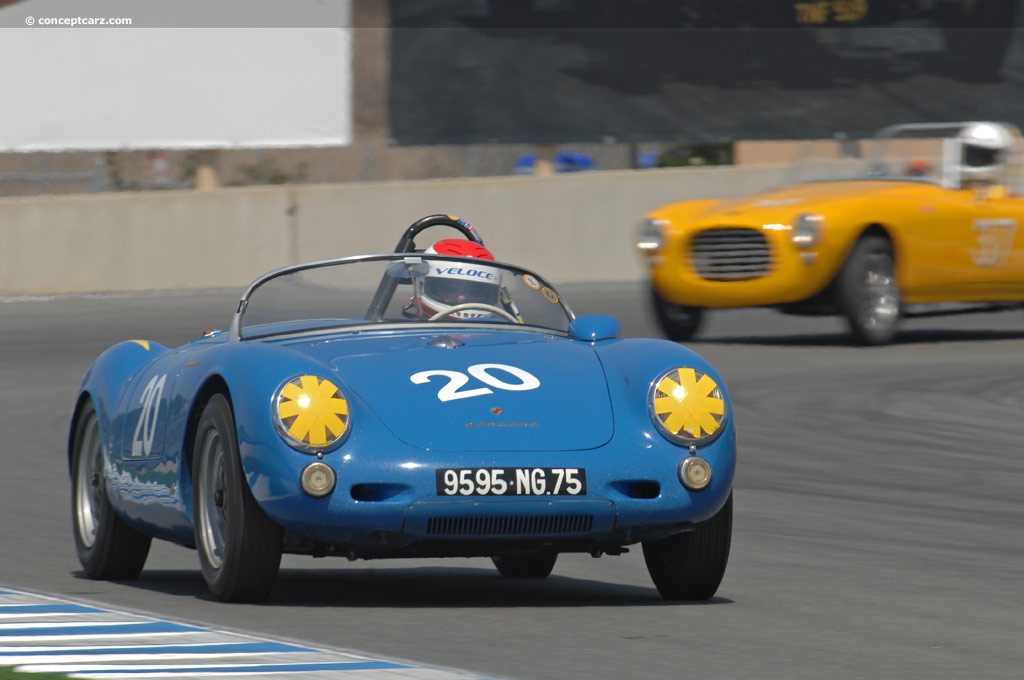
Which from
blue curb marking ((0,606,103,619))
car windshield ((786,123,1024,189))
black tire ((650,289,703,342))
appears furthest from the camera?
car windshield ((786,123,1024,189))

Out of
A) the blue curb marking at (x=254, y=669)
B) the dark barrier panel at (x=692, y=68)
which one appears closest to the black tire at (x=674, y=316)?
the dark barrier panel at (x=692, y=68)

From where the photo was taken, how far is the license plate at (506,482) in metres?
6.12

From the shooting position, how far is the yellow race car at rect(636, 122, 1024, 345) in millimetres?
16234

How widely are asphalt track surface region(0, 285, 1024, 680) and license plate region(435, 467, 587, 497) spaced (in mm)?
377

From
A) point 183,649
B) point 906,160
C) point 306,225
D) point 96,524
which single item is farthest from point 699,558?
point 306,225

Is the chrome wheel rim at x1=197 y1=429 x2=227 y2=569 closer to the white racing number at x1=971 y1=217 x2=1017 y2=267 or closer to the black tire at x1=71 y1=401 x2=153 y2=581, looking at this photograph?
the black tire at x1=71 y1=401 x2=153 y2=581

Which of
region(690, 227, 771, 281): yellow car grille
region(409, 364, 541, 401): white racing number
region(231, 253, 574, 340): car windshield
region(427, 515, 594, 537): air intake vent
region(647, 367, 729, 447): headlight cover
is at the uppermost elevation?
region(231, 253, 574, 340): car windshield

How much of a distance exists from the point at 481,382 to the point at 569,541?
1.81 feet

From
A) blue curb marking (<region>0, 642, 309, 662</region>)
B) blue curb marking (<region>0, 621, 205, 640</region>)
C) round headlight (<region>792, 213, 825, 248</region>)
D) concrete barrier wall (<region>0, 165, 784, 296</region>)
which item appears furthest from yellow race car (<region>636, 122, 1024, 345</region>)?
blue curb marking (<region>0, 642, 309, 662</region>)

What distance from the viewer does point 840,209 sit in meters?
16.3

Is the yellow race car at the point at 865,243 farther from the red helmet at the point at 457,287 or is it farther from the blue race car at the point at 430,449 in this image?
the blue race car at the point at 430,449

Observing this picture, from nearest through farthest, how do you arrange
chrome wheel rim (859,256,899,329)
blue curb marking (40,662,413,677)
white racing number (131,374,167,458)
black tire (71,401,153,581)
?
blue curb marking (40,662,413,677) < white racing number (131,374,167,458) < black tire (71,401,153,581) < chrome wheel rim (859,256,899,329)

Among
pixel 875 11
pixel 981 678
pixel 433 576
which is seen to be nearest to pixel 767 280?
pixel 433 576

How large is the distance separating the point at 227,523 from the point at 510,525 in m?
0.83
